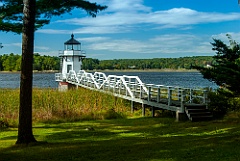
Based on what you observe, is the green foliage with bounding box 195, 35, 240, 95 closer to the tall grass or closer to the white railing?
the white railing

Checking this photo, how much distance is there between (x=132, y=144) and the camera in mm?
9273

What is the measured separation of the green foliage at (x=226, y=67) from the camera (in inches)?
336

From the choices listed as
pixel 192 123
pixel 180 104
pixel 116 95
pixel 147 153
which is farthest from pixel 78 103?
pixel 147 153

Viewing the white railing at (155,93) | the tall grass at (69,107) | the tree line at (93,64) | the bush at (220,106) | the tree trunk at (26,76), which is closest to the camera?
the tree trunk at (26,76)

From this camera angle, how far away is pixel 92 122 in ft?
51.4

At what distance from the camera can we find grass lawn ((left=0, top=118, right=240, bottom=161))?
7.70 metres

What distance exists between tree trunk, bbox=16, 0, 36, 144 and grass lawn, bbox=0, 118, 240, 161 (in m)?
0.51

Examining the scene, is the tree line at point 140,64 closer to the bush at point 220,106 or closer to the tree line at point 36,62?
the tree line at point 36,62

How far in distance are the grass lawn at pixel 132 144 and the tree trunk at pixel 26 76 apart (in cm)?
51

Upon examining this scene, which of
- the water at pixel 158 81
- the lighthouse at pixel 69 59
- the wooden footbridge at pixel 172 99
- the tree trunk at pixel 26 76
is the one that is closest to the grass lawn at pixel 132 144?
the tree trunk at pixel 26 76

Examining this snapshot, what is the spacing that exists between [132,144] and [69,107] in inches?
379

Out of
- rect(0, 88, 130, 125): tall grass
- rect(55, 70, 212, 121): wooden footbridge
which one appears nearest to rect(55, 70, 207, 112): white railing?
rect(55, 70, 212, 121): wooden footbridge

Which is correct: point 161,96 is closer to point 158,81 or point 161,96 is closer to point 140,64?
point 158,81

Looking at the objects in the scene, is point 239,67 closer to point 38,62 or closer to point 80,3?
point 80,3
